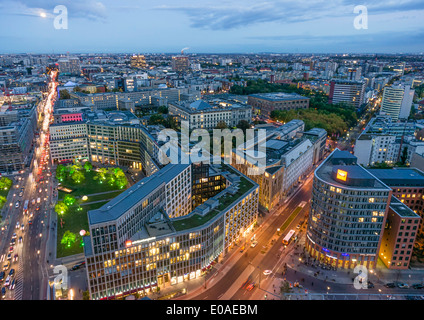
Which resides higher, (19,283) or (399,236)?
(399,236)

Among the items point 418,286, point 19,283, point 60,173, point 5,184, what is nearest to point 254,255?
point 418,286

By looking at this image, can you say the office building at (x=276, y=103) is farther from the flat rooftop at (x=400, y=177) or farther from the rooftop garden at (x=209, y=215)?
the rooftop garden at (x=209, y=215)

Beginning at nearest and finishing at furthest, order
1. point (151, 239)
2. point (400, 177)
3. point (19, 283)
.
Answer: point (151, 239)
point (19, 283)
point (400, 177)

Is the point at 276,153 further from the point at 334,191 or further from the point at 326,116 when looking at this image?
the point at 326,116

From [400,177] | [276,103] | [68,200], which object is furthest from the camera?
[276,103]

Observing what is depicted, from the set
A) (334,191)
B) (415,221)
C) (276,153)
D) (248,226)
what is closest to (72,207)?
(248,226)

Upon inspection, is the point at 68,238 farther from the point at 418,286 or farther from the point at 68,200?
the point at 418,286

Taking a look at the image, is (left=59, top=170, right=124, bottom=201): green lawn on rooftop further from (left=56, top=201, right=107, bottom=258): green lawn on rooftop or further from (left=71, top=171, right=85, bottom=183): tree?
(left=56, top=201, right=107, bottom=258): green lawn on rooftop

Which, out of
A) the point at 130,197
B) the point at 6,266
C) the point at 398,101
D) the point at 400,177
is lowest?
the point at 6,266
